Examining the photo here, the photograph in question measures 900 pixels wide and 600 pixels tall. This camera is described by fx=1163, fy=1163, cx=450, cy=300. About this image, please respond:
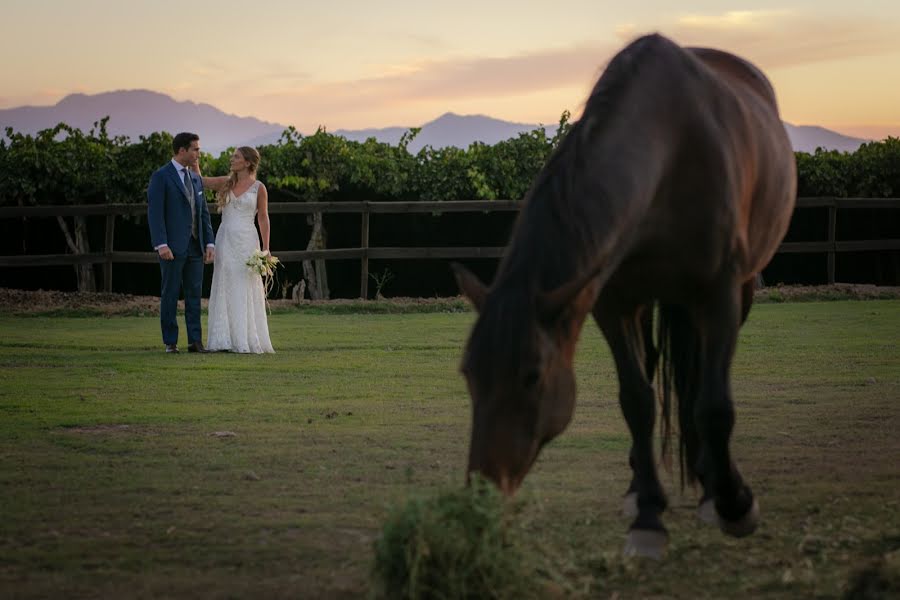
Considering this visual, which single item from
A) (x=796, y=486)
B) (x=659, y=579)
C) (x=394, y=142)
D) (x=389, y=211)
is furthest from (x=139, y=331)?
(x=659, y=579)

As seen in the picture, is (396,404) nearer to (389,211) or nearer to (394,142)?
(389,211)

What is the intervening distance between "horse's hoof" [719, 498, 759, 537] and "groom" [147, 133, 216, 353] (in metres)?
9.29

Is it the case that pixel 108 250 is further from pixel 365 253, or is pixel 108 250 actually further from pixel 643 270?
pixel 643 270

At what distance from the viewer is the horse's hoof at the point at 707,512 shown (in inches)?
217

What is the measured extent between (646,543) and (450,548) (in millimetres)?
1321

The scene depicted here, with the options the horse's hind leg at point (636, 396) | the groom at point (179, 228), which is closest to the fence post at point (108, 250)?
the groom at point (179, 228)

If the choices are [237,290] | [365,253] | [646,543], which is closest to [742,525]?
[646,543]

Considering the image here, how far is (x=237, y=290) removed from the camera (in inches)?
537

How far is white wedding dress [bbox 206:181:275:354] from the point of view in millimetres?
13531

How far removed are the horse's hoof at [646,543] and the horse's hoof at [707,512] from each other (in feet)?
1.86

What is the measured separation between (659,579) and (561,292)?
1.38 m

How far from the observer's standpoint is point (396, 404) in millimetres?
9422

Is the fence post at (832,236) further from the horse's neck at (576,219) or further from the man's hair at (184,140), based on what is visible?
the horse's neck at (576,219)

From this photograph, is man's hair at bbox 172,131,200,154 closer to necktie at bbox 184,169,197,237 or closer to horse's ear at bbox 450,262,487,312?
necktie at bbox 184,169,197,237
